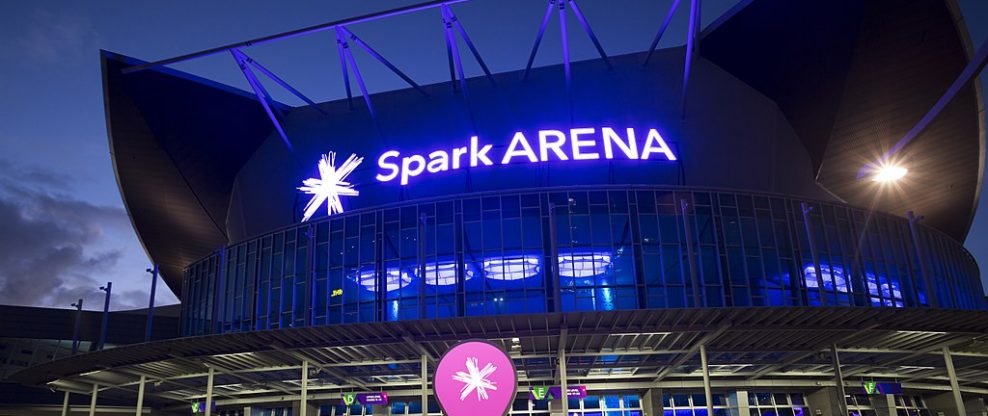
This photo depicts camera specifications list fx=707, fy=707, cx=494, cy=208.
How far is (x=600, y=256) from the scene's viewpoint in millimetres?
29547

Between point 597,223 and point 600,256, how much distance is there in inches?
58.2

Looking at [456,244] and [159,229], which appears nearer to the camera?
[456,244]

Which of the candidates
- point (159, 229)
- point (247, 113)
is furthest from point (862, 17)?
point (159, 229)

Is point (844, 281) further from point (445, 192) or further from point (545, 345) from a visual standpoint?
point (445, 192)

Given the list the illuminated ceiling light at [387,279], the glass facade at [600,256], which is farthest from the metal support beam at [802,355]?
the illuminated ceiling light at [387,279]

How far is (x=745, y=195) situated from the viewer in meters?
30.4

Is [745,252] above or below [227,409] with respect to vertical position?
above

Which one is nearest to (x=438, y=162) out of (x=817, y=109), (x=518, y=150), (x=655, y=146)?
(x=518, y=150)

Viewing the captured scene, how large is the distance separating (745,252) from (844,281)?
4563 millimetres

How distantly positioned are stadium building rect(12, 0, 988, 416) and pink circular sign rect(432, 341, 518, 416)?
1383 cm

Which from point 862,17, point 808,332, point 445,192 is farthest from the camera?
point 445,192

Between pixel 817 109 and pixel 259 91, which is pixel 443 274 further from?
pixel 817 109

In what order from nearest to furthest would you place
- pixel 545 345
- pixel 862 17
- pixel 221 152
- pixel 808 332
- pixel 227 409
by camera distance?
1. pixel 808 332
2. pixel 545 345
3. pixel 862 17
4. pixel 227 409
5. pixel 221 152

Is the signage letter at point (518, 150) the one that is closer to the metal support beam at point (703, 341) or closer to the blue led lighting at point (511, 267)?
the blue led lighting at point (511, 267)
